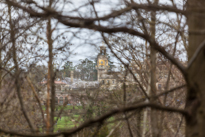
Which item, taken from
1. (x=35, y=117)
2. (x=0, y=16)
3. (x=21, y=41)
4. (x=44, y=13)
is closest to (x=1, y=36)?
(x=0, y=16)

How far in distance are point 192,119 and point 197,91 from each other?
33 cm

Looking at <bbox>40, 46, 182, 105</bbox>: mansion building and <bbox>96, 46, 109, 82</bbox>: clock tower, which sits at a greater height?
<bbox>96, 46, 109, 82</bbox>: clock tower

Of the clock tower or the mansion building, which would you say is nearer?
the clock tower

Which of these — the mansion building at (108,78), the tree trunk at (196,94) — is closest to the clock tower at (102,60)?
the mansion building at (108,78)

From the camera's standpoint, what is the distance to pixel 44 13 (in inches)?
106

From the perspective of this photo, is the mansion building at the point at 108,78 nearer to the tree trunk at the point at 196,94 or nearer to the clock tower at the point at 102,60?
the clock tower at the point at 102,60

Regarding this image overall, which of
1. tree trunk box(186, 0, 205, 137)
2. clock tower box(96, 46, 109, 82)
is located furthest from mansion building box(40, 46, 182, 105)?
tree trunk box(186, 0, 205, 137)

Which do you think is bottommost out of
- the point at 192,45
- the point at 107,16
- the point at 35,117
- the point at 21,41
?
the point at 35,117

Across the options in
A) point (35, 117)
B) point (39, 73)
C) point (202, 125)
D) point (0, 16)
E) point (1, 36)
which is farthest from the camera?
point (35, 117)

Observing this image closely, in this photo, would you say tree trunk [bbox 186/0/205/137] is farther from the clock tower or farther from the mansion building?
the mansion building

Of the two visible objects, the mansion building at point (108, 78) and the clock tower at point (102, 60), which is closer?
the clock tower at point (102, 60)

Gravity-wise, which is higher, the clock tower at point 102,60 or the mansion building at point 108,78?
the clock tower at point 102,60

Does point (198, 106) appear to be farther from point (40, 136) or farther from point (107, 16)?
point (40, 136)

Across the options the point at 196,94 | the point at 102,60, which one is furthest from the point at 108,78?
the point at 196,94
